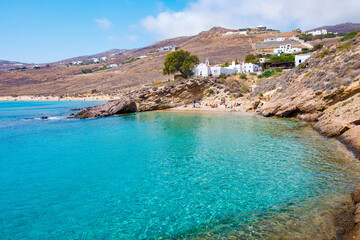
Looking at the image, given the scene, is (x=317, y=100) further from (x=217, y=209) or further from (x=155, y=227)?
(x=155, y=227)

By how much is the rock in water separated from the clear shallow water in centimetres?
1772

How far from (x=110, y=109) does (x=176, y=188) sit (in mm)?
29718

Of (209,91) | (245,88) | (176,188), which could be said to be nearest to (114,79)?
(209,91)

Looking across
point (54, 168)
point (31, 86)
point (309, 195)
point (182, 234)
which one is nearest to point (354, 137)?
point (309, 195)

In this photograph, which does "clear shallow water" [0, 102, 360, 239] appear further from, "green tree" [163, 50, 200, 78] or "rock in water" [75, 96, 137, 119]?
"green tree" [163, 50, 200, 78]

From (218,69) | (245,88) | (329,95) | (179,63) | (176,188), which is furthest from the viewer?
(179,63)

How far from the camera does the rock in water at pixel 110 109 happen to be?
3459 centimetres

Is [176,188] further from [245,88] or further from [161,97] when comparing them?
[245,88]

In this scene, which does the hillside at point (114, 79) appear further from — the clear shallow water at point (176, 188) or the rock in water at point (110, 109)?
the clear shallow water at point (176, 188)

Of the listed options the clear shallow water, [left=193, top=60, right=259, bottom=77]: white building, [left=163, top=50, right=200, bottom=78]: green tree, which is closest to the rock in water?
the clear shallow water

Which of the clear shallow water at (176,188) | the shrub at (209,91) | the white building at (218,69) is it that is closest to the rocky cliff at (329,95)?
the clear shallow water at (176,188)

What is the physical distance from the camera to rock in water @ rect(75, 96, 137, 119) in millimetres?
34594

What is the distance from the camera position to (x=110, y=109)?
3641 cm

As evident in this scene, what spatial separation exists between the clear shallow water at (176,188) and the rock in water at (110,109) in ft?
58.1
